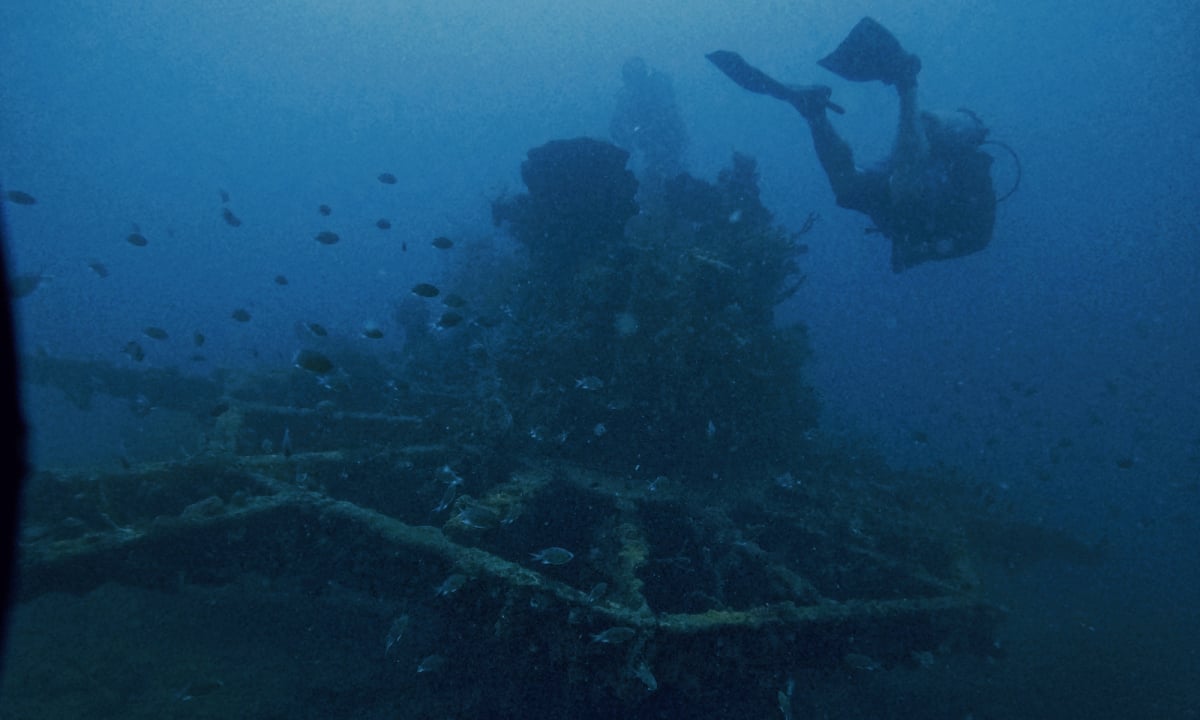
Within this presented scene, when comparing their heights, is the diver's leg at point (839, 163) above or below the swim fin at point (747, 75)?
below

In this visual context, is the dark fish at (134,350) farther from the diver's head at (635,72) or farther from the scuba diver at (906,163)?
the diver's head at (635,72)

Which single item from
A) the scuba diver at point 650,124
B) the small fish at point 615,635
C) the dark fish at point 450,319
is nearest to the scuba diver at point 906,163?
the dark fish at point 450,319

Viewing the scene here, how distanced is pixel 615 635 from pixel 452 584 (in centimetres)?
163

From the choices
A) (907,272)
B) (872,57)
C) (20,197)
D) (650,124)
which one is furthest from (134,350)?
(907,272)

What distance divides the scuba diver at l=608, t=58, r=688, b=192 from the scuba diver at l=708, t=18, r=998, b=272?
438 inches

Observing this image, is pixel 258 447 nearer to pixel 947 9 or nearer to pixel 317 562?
pixel 317 562

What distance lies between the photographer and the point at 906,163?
1231cm

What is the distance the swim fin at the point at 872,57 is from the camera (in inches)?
457

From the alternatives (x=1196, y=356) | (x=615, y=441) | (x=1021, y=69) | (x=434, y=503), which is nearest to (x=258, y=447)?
(x=434, y=503)

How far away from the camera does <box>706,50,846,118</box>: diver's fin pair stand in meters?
12.6

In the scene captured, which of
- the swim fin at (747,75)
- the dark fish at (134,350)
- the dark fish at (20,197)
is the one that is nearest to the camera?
the dark fish at (134,350)

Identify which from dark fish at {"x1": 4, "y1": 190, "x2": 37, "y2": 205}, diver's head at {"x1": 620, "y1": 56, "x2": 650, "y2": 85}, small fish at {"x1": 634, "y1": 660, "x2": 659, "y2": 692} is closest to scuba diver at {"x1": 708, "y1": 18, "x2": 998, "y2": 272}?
small fish at {"x1": 634, "y1": 660, "x2": 659, "y2": 692}

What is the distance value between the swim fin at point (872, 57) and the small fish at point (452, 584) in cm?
1151

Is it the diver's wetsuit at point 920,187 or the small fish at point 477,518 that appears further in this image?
the diver's wetsuit at point 920,187
